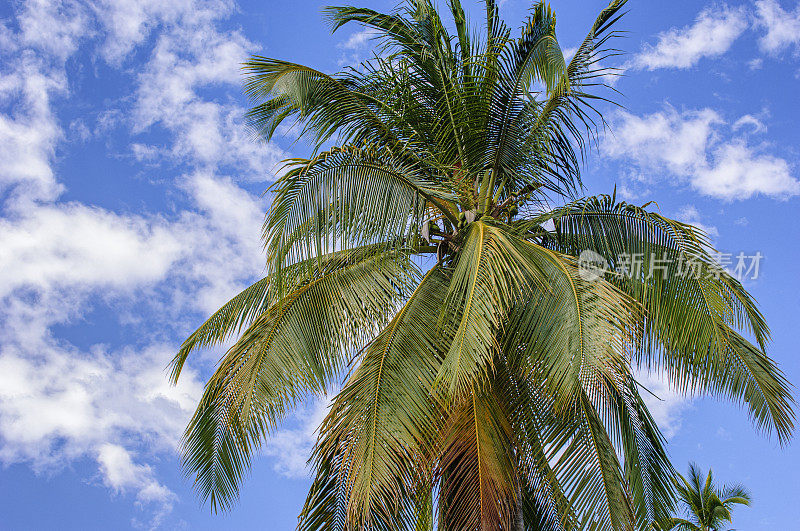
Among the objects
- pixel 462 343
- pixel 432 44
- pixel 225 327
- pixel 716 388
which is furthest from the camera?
pixel 225 327

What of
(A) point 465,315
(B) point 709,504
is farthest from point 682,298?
(B) point 709,504

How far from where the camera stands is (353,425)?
22.0ft

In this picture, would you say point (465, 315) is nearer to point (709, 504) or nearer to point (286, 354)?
point (286, 354)

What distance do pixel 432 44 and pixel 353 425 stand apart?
14.8 ft

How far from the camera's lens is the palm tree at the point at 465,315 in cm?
648

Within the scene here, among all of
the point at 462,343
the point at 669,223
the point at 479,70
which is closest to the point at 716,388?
the point at 669,223

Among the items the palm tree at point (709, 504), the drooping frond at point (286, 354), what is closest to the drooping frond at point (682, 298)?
the drooping frond at point (286, 354)

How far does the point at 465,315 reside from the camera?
596 cm

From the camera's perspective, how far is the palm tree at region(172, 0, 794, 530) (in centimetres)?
648

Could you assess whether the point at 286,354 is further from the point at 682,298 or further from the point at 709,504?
the point at 709,504

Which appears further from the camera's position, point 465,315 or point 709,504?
point 709,504

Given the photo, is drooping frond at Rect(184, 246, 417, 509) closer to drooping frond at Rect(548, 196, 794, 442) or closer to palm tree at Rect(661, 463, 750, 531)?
drooping frond at Rect(548, 196, 794, 442)

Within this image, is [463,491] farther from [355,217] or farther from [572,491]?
[355,217]

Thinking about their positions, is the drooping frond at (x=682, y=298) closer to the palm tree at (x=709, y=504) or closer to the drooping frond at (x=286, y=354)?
the drooping frond at (x=286, y=354)
